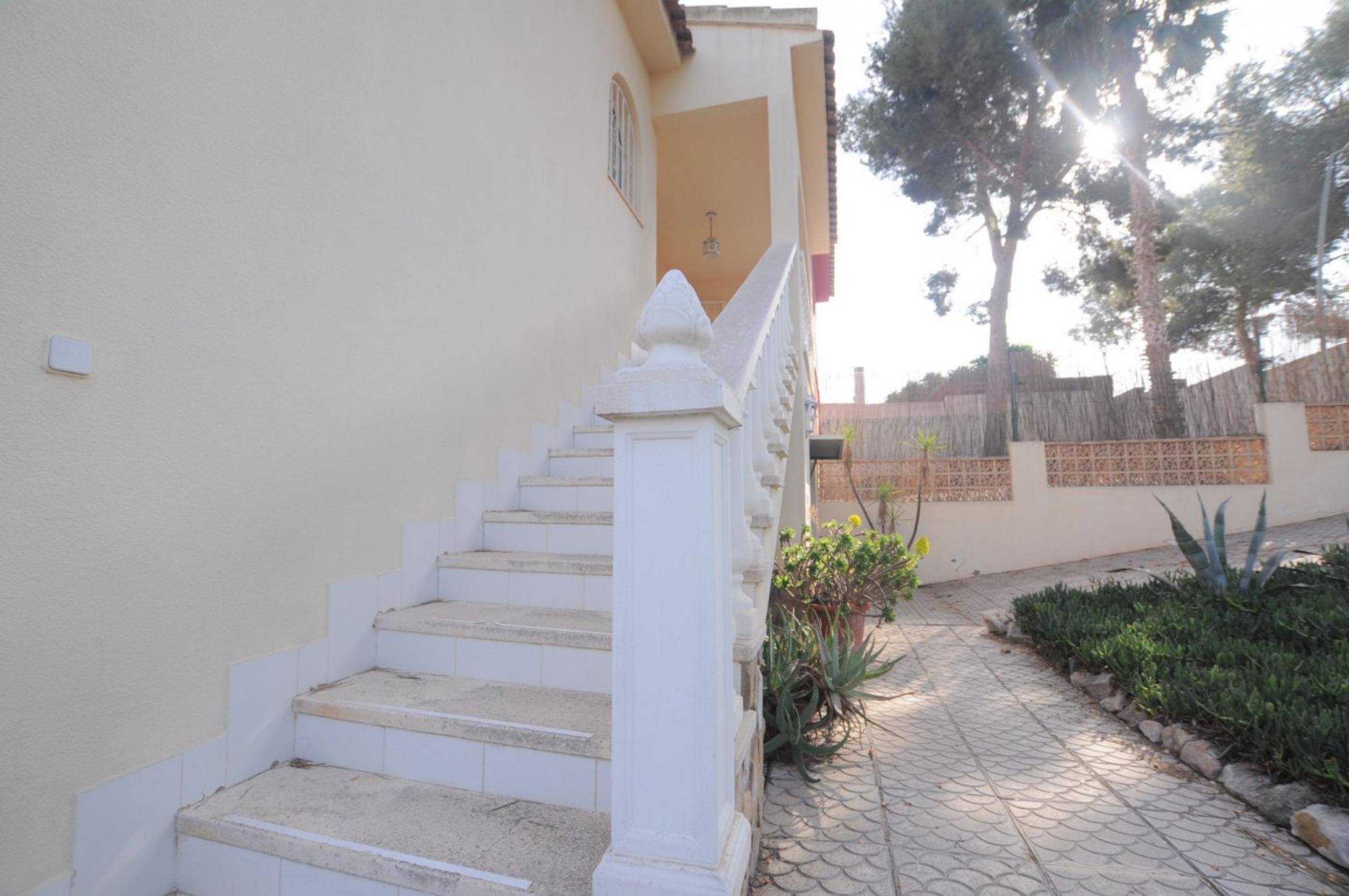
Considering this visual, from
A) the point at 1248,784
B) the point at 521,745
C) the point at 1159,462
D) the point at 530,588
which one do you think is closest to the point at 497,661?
the point at 530,588

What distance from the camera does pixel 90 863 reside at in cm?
152

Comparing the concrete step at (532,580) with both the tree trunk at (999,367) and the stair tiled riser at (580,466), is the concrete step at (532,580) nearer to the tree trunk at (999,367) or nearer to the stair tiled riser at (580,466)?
the stair tiled riser at (580,466)

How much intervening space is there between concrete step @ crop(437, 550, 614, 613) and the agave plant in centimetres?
425

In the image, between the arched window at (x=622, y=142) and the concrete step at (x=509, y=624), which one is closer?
the concrete step at (x=509, y=624)

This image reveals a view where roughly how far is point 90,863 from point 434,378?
1.95m

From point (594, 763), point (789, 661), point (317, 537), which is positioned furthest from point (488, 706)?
point (789, 661)

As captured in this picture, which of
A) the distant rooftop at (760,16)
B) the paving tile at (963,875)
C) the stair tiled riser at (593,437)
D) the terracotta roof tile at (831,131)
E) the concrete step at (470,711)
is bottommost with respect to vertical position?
the paving tile at (963,875)

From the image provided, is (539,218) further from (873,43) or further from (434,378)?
(873,43)

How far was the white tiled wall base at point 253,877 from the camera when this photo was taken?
4.83ft

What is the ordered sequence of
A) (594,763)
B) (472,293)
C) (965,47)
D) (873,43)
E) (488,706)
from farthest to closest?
(873,43) → (965,47) → (472,293) → (488,706) → (594,763)

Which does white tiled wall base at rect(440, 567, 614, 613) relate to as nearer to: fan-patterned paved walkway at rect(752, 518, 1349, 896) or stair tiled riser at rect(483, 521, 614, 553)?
stair tiled riser at rect(483, 521, 614, 553)

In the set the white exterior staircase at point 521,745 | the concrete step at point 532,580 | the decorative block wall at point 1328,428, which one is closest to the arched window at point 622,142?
the white exterior staircase at point 521,745

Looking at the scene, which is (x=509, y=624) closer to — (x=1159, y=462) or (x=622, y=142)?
(x=622, y=142)

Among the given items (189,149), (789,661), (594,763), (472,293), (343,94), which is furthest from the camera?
(472,293)
